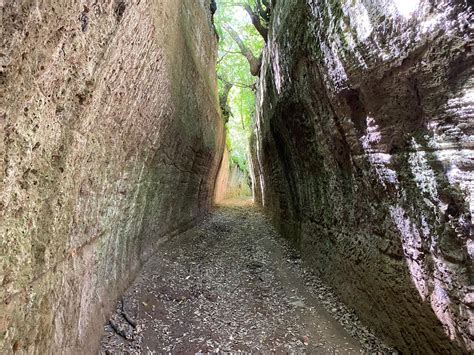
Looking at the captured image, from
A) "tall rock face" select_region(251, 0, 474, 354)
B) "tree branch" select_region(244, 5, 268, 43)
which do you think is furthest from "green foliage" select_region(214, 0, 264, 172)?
"tall rock face" select_region(251, 0, 474, 354)

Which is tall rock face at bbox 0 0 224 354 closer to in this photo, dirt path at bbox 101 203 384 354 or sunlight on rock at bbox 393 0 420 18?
dirt path at bbox 101 203 384 354

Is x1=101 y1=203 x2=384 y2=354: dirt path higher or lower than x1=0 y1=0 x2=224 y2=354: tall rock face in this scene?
lower

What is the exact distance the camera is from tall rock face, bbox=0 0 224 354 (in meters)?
2.07

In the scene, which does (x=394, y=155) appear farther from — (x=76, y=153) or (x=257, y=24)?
(x=257, y=24)

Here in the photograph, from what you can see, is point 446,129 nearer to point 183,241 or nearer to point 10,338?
point 10,338

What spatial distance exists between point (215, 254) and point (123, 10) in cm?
548

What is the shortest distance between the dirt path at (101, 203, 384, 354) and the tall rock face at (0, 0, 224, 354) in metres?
0.44

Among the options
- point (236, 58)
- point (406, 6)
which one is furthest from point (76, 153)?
point (236, 58)

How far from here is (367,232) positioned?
13.7 ft

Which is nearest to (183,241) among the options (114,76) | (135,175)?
(135,175)

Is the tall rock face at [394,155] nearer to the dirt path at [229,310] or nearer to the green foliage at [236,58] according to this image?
the dirt path at [229,310]

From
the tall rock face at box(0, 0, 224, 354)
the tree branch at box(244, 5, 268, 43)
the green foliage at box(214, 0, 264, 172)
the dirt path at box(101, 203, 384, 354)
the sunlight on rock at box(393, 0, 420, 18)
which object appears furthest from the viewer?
the green foliage at box(214, 0, 264, 172)

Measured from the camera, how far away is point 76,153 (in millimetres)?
2943

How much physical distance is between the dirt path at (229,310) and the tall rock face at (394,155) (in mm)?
487
